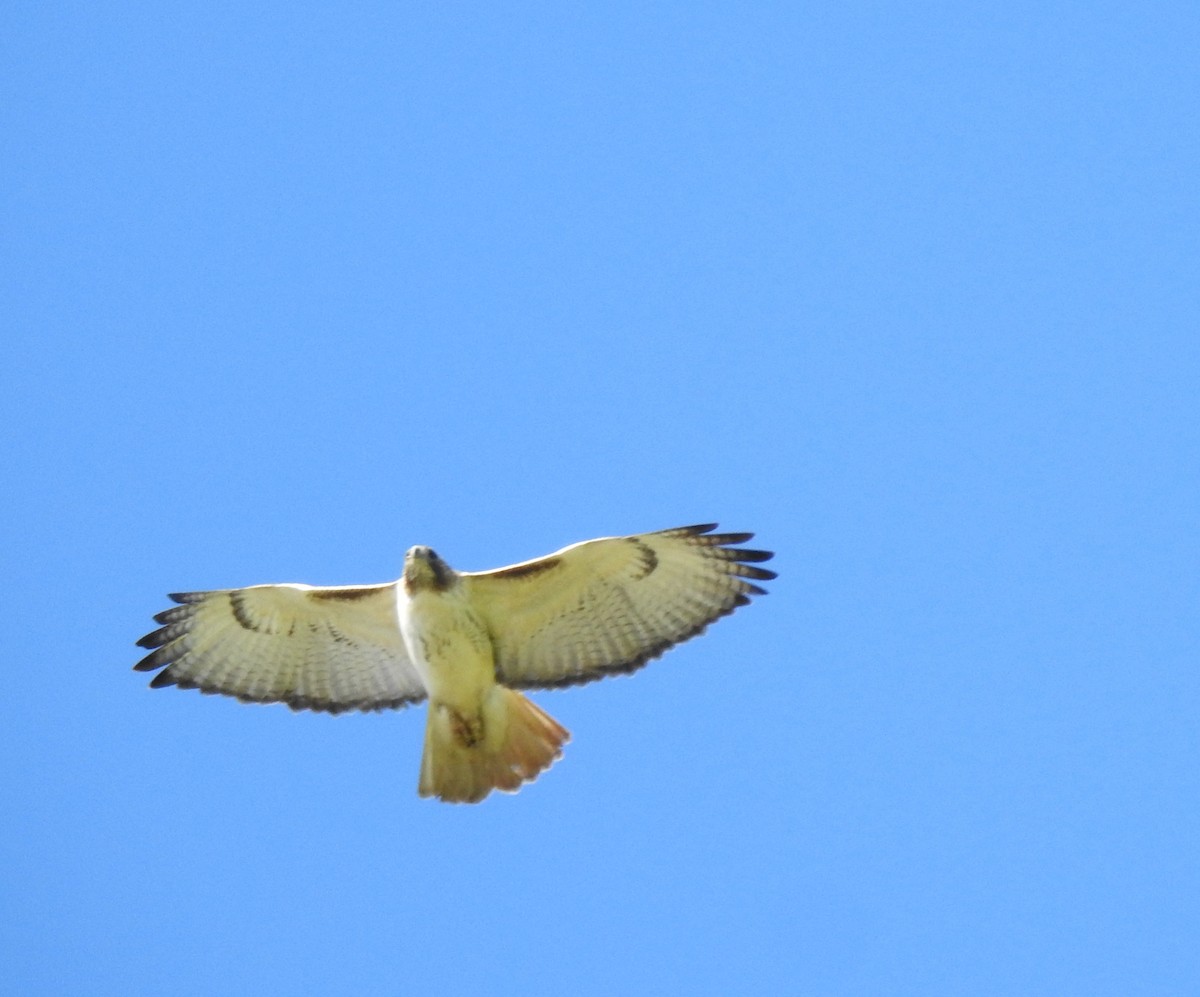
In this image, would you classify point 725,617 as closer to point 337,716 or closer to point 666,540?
point 666,540

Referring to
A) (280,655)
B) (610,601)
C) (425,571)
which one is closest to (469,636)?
(425,571)

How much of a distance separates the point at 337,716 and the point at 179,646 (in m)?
1.08

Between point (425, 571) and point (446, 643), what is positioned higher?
point (425, 571)

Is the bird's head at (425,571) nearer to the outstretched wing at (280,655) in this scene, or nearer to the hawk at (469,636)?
the hawk at (469,636)

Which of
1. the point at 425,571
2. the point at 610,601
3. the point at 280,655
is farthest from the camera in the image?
the point at 280,655

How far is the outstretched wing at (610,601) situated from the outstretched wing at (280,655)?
73 centimetres

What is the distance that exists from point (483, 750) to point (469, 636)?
0.68m

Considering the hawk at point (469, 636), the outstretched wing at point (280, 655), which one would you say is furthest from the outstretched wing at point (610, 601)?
the outstretched wing at point (280, 655)

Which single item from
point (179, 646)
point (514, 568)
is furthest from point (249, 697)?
point (514, 568)

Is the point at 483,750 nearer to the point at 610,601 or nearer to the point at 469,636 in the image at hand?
the point at 469,636

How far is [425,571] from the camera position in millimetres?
9867

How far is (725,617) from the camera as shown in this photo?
10281 mm

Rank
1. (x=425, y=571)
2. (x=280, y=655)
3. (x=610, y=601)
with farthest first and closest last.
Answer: (x=280, y=655) < (x=610, y=601) < (x=425, y=571)

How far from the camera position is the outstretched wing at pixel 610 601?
10133 mm
